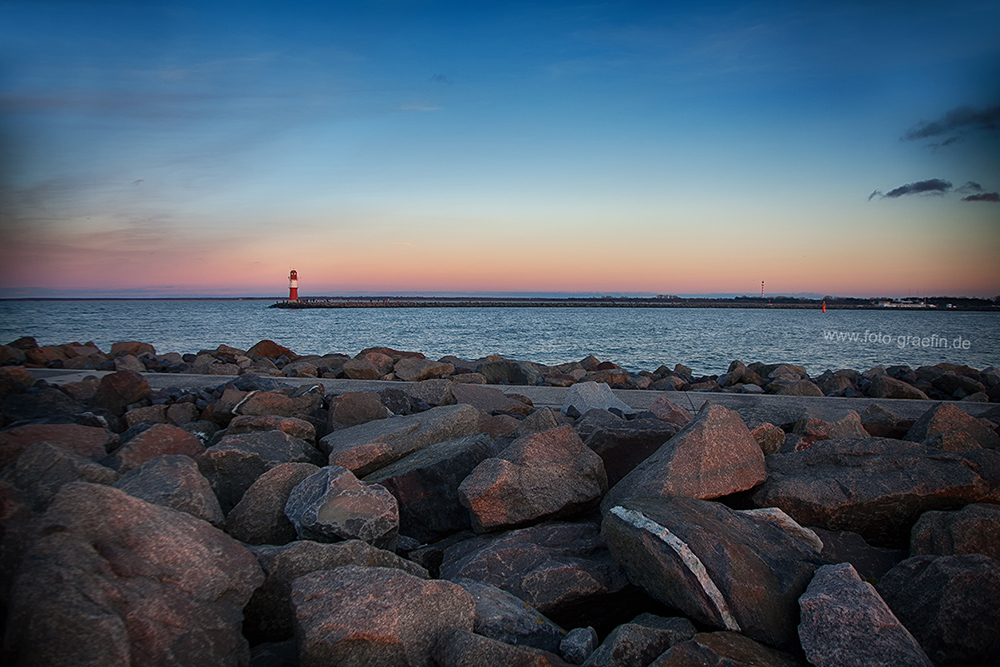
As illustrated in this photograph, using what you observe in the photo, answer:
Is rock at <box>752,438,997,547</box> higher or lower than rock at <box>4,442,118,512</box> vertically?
lower

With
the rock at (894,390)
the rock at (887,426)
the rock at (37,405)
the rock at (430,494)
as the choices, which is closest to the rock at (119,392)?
the rock at (37,405)

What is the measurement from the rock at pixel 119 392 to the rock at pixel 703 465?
5.99 metres

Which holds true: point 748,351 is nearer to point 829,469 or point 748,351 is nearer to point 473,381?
point 473,381

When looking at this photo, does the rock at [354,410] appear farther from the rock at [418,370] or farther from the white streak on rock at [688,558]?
the rock at [418,370]

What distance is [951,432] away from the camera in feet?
15.2

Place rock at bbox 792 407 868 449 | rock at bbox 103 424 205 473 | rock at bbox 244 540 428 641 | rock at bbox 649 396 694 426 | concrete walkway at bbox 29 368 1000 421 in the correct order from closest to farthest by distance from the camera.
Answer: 1. rock at bbox 244 540 428 641
2. rock at bbox 103 424 205 473
3. rock at bbox 792 407 868 449
4. rock at bbox 649 396 694 426
5. concrete walkway at bbox 29 368 1000 421

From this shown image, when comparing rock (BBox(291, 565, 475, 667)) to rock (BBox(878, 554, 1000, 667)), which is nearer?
rock (BBox(291, 565, 475, 667))

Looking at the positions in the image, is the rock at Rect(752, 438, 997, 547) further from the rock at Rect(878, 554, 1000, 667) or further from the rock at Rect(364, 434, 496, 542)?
the rock at Rect(364, 434, 496, 542)

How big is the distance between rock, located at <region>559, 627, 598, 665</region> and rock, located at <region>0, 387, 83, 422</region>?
5.96m

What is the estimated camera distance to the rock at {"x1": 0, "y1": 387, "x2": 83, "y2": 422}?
19.9ft

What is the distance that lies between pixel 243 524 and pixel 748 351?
29.0m

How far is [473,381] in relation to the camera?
32.1 ft

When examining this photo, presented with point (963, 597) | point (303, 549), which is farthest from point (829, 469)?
point (303, 549)

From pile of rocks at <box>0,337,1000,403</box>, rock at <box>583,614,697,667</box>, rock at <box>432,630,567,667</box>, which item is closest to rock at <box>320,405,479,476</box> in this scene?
rock at <box>432,630,567,667</box>
